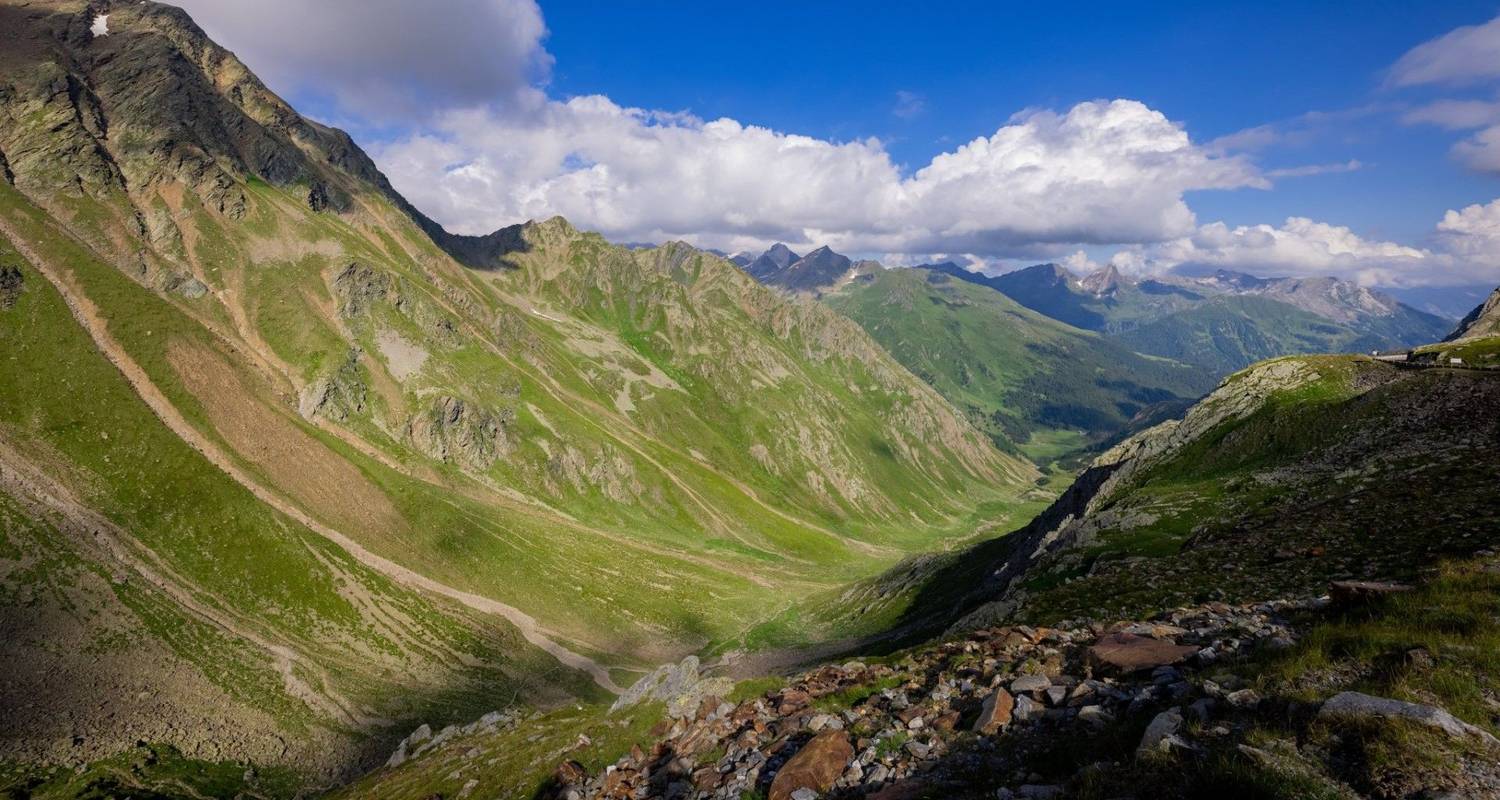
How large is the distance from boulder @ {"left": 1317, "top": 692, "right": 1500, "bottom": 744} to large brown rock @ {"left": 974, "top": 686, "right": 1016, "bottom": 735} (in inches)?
251

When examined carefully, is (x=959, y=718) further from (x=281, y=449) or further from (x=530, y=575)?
(x=281, y=449)

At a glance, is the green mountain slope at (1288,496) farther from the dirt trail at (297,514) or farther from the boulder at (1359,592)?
the dirt trail at (297,514)

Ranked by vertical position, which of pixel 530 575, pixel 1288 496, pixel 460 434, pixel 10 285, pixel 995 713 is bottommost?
pixel 530 575

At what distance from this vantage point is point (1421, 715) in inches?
358

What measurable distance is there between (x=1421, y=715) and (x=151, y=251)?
223800 mm

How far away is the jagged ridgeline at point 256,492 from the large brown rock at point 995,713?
90.1 m

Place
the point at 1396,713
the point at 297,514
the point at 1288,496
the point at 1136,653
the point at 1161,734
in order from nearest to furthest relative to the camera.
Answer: the point at 1396,713 < the point at 1161,734 < the point at 1136,653 < the point at 1288,496 < the point at 297,514

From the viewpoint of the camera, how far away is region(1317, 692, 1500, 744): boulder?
874 centimetres

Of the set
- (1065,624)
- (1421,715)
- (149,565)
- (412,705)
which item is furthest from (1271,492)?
(149,565)

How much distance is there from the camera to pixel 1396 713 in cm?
930

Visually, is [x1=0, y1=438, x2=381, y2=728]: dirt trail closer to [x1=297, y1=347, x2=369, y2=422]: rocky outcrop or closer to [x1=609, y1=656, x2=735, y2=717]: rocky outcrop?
[x1=297, y1=347, x2=369, y2=422]: rocky outcrop

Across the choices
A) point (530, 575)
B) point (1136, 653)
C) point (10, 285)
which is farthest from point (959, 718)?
point (10, 285)

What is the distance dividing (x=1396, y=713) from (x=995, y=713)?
24.3 ft

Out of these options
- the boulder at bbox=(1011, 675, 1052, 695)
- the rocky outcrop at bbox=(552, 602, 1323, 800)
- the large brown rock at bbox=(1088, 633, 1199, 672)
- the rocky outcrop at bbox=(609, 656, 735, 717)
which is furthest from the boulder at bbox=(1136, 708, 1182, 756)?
the rocky outcrop at bbox=(609, 656, 735, 717)
